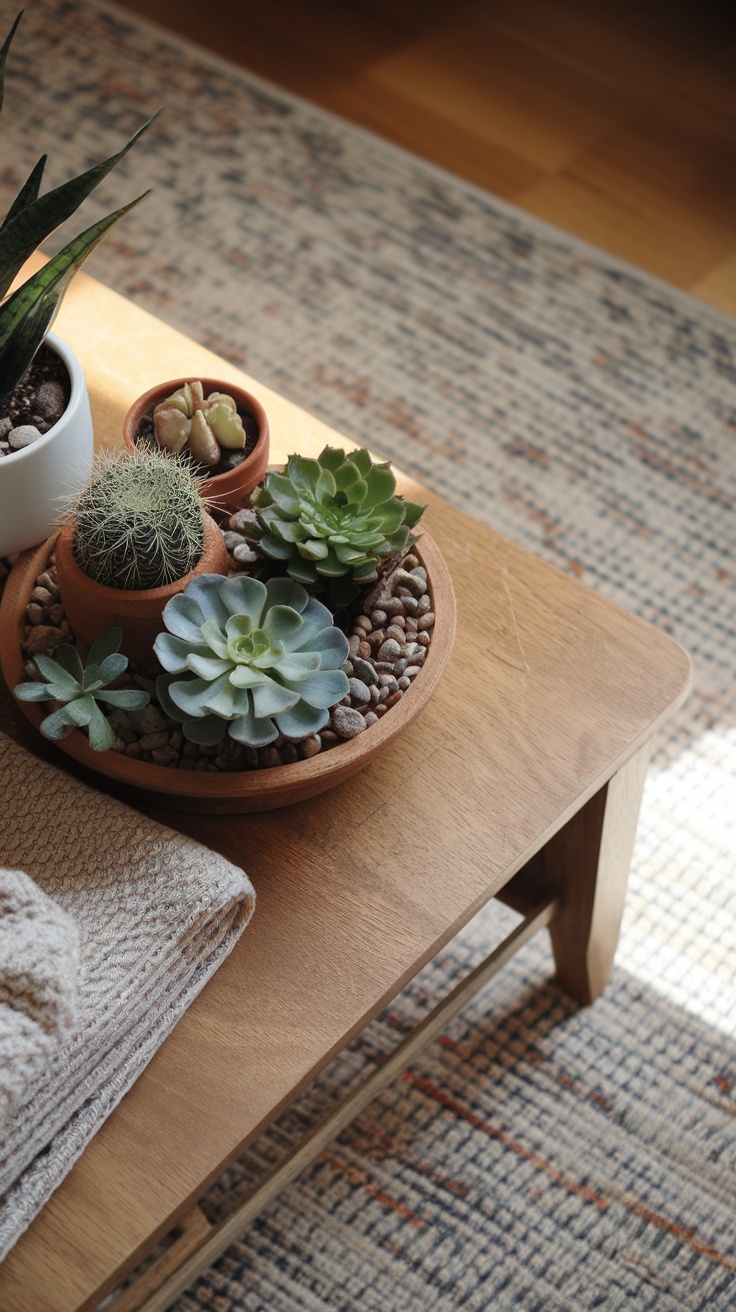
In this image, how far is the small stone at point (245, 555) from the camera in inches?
28.7

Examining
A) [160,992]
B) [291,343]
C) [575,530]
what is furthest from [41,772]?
[291,343]

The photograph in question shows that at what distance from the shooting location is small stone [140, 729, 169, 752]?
2.24 ft

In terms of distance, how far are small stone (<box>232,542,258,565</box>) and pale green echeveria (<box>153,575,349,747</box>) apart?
0.06 meters

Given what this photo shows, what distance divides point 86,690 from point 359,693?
0.16 m

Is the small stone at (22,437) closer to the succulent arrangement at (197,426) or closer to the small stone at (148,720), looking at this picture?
the succulent arrangement at (197,426)

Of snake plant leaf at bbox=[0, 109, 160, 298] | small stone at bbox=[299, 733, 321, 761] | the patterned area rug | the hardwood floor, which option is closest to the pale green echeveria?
small stone at bbox=[299, 733, 321, 761]

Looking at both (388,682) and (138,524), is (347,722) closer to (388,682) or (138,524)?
(388,682)

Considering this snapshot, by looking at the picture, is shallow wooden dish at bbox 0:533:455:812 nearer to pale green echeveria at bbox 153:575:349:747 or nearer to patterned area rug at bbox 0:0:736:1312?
pale green echeveria at bbox 153:575:349:747

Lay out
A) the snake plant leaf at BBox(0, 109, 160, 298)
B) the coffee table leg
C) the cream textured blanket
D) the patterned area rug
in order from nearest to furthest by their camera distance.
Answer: the cream textured blanket → the snake plant leaf at BBox(0, 109, 160, 298) → the coffee table leg → the patterned area rug

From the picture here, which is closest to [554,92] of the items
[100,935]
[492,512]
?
[492,512]

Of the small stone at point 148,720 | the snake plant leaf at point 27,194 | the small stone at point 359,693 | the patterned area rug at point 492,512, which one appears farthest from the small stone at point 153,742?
the patterned area rug at point 492,512

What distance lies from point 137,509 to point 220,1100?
1.10ft

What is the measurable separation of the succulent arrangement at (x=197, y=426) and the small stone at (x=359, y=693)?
0.65ft

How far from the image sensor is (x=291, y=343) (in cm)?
171
